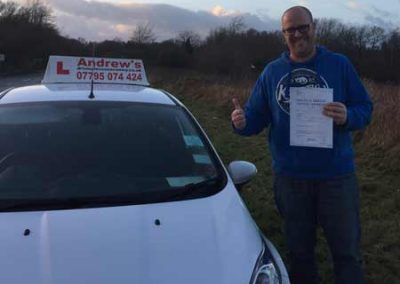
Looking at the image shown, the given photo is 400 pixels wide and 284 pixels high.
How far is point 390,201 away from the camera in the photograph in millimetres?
6082

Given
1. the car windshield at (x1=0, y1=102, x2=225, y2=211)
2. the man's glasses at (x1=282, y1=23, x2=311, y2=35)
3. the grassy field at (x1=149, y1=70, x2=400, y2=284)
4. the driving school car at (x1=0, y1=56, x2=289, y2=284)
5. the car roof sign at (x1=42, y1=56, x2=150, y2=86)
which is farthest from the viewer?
the car roof sign at (x1=42, y1=56, x2=150, y2=86)

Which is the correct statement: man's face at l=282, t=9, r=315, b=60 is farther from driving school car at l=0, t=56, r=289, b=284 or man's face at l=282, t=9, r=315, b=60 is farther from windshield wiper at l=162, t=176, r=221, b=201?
windshield wiper at l=162, t=176, r=221, b=201

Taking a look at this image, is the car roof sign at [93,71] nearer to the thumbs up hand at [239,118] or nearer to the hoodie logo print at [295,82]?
the thumbs up hand at [239,118]

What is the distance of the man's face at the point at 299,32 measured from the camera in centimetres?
336

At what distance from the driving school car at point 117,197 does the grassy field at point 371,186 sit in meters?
1.60

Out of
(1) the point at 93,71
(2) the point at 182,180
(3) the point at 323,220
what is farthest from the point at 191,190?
(1) the point at 93,71

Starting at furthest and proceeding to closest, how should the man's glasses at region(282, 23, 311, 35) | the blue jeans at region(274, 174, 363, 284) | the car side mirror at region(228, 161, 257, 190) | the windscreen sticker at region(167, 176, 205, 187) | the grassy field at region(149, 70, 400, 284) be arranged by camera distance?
the grassy field at region(149, 70, 400, 284), the car side mirror at region(228, 161, 257, 190), the blue jeans at region(274, 174, 363, 284), the man's glasses at region(282, 23, 311, 35), the windscreen sticker at region(167, 176, 205, 187)

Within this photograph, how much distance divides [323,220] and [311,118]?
63 centimetres

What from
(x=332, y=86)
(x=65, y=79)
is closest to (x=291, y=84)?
(x=332, y=86)

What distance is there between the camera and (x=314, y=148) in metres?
3.46

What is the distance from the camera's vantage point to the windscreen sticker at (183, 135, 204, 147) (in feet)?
12.1

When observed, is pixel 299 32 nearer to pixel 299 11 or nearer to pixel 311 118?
pixel 299 11

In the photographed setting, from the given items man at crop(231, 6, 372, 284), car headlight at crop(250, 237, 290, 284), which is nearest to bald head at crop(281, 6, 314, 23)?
man at crop(231, 6, 372, 284)

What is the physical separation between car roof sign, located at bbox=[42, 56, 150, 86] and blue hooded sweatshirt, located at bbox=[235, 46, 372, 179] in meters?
1.84
